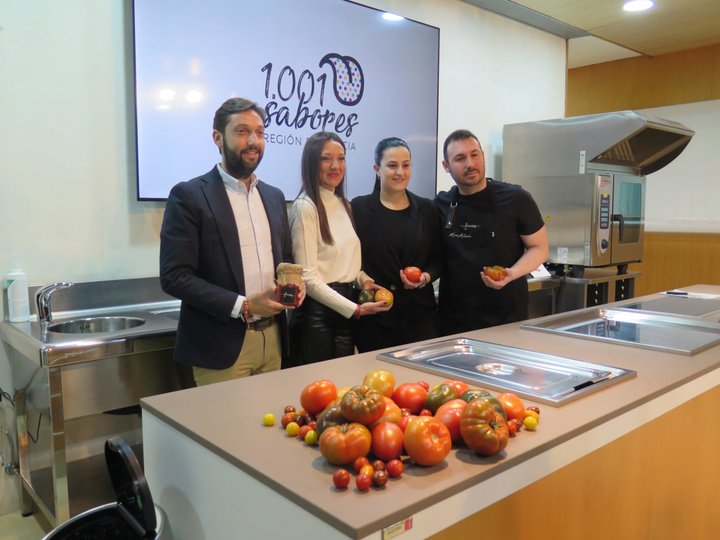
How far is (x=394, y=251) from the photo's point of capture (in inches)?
105

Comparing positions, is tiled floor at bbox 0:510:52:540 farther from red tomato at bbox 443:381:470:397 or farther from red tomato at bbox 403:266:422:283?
red tomato at bbox 443:381:470:397

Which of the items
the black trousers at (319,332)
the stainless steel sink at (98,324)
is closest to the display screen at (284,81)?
the stainless steel sink at (98,324)

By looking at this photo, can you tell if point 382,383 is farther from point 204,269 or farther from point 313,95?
point 313,95

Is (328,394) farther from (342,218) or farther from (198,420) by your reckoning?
(342,218)

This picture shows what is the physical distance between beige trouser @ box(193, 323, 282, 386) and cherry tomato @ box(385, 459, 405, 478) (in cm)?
123

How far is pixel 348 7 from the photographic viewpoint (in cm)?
344

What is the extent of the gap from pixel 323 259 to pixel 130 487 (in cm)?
133

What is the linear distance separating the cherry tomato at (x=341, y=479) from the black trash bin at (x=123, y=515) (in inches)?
19.0

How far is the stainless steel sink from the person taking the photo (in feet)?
8.35

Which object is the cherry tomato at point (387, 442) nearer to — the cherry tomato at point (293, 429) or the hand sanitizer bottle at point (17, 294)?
the cherry tomato at point (293, 429)

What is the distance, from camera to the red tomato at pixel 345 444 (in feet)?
3.44

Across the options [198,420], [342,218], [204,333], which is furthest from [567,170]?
[198,420]

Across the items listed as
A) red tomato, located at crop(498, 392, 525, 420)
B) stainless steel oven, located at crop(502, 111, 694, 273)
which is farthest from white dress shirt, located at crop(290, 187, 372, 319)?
stainless steel oven, located at crop(502, 111, 694, 273)

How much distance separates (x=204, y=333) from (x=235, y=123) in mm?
761
